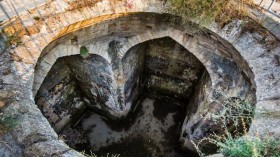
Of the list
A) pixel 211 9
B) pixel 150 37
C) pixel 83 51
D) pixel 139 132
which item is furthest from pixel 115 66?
pixel 139 132

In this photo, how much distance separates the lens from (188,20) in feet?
17.9

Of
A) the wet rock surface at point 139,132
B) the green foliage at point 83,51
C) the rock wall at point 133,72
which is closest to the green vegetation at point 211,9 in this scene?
the rock wall at point 133,72

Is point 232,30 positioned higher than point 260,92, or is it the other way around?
point 232,30

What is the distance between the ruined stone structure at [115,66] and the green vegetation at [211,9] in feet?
0.47

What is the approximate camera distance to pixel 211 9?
5.32m

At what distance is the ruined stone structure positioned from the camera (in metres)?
4.23

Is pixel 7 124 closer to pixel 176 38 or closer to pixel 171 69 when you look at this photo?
pixel 176 38

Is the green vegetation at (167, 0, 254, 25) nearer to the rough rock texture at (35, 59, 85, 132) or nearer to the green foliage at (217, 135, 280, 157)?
the green foliage at (217, 135, 280, 157)

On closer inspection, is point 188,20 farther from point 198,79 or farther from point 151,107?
point 151,107

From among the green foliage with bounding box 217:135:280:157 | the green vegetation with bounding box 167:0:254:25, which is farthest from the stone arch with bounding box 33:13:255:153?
the green foliage with bounding box 217:135:280:157

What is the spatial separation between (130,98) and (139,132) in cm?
113

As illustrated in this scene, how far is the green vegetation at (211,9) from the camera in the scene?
528 centimetres

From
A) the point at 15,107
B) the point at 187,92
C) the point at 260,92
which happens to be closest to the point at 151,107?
the point at 187,92

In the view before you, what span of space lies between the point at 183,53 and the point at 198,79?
0.96m
